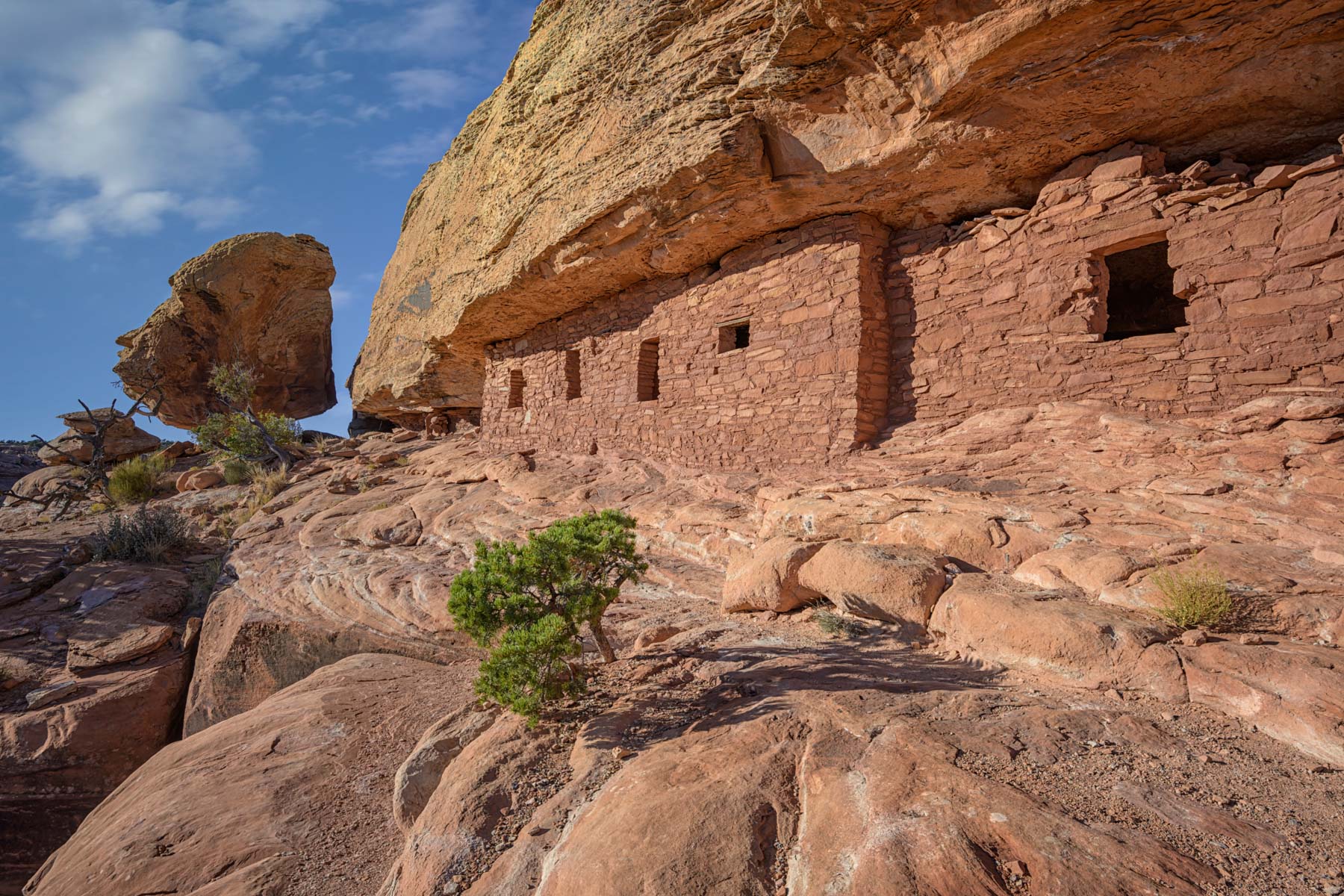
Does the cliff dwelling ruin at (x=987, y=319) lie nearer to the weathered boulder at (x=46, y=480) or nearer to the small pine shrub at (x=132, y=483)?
the small pine shrub at (x=132, y=483)

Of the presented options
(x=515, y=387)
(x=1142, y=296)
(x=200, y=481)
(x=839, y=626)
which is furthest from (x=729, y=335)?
(x=200, y=481)

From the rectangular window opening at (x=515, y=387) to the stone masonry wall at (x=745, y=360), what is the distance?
0.97 meters

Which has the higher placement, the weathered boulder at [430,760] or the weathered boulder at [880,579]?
the weathered boulder at [880,579]

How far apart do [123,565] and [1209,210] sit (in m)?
12.6

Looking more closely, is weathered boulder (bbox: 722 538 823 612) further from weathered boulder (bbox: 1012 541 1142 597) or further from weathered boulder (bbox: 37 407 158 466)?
weathered boulder (bbox: 37 407 158 466)

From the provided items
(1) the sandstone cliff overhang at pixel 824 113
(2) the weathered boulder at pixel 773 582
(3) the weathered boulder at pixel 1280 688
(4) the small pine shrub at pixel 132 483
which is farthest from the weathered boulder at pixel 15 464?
(3) the weathered boulder at pixel 1280 688

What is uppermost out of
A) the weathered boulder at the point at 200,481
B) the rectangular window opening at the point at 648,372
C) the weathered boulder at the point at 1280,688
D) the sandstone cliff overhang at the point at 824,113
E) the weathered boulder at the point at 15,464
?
the sandstone cliff overhang at the point at 824,113

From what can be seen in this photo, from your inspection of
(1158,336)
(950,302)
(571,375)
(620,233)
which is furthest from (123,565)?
(1158,336)

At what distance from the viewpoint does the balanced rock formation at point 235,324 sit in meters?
18.6

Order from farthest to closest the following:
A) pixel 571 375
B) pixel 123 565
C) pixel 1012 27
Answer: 1. pixel 571 375
2. pixel 123 565
3. pixel 1012 27

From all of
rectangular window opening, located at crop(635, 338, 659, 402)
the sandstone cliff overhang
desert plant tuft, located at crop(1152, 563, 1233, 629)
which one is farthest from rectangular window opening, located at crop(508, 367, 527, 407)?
desert plant tuft, located at crop(1152, 563, 1233, 629)

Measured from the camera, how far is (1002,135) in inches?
224

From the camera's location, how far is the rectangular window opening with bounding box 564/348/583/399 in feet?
33.2

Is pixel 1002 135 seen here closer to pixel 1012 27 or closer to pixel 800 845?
pixel 1012 27
